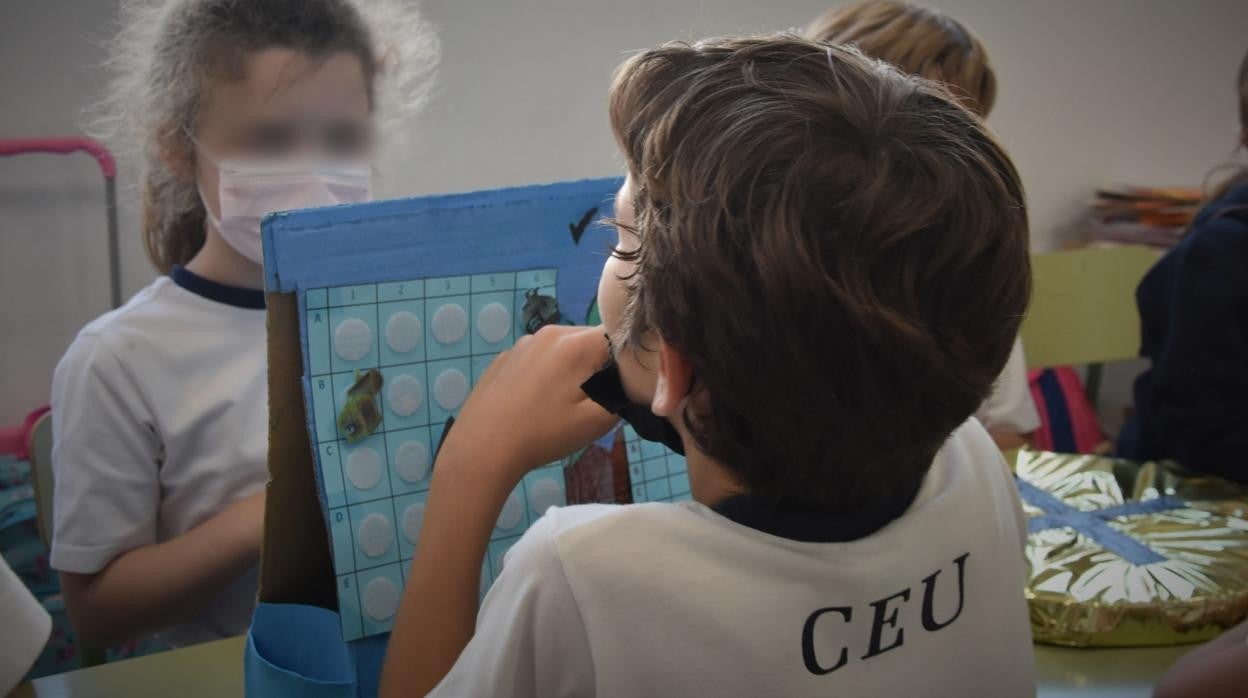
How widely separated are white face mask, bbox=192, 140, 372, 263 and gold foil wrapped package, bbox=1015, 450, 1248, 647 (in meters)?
0.82

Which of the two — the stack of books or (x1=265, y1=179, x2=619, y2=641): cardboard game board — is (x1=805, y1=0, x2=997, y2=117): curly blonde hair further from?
the stack of books

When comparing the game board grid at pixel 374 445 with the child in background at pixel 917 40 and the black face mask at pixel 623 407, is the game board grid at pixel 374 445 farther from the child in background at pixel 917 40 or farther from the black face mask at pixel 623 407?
the child in background at pixel 917 40

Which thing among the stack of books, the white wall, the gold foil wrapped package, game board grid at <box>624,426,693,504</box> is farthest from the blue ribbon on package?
the stack of books

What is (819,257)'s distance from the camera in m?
0.51

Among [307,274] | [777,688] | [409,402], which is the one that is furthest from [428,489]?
[777,688]

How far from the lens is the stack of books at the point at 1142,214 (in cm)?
262

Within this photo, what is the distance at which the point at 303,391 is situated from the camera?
72 cm

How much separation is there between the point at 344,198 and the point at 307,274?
0.41 metres

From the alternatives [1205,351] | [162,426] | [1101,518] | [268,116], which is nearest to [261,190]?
[268,116]

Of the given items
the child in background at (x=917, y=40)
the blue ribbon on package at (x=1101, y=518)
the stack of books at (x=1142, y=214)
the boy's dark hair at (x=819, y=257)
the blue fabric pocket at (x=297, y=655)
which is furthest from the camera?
the stack of books at (x=1142, y=214)

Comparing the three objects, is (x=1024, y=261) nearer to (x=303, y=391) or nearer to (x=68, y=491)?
(x=303, y=391)

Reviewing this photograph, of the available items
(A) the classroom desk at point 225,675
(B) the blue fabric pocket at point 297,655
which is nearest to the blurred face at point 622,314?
(B) the blue fabric pocket at point 297,655

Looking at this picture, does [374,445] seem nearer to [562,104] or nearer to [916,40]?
[916,40]

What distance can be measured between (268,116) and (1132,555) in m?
1.02
